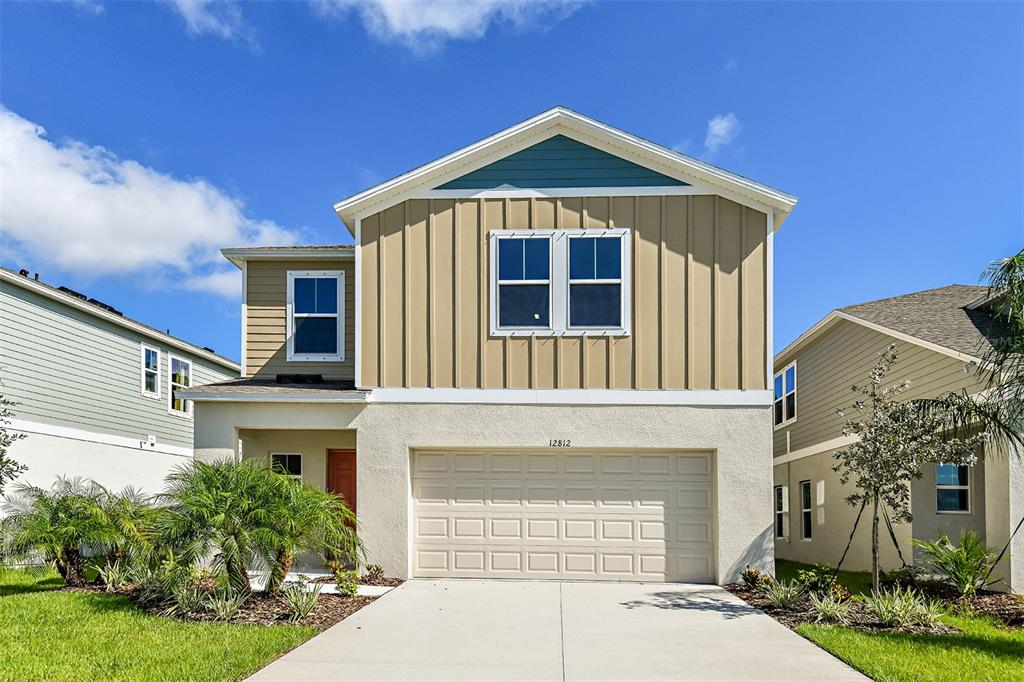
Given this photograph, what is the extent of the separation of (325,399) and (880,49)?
10958mm

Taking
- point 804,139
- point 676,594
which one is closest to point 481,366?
point 676,594

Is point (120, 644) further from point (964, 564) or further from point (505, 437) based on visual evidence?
point (964, 564)

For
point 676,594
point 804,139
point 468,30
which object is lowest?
point 676,594

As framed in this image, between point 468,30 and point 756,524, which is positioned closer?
point 756,524

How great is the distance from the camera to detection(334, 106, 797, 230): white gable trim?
12078 mm

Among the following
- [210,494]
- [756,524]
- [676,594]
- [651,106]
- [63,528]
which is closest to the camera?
[210,494]

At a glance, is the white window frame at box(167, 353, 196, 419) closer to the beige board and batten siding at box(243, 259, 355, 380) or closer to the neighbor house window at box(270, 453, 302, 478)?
the beige board and batten siding at box(243, 259, 355, 380)

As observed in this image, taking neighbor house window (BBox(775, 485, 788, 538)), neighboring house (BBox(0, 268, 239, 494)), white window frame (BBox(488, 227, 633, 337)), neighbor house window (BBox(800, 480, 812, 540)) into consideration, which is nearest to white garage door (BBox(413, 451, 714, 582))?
white window frame (BBox(488, 227, 633, 337))

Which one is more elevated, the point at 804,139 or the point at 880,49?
the point at 880,49

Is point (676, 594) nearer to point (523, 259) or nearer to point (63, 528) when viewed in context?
point (523, 259)

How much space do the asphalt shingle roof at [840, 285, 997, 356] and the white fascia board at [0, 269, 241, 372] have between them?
16.2 m

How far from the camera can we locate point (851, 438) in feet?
50.6

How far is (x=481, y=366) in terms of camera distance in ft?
40.1

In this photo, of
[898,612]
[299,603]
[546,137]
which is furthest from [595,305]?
[299,603]
